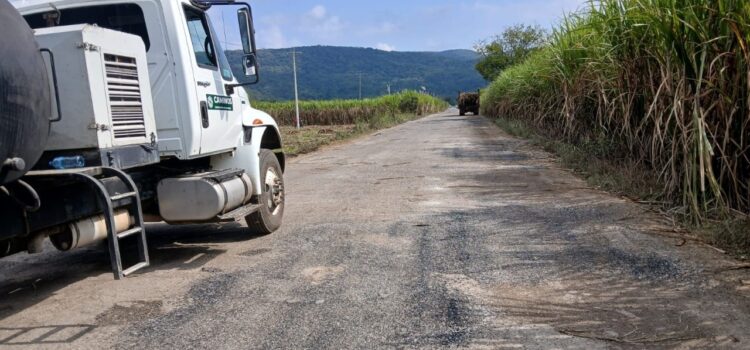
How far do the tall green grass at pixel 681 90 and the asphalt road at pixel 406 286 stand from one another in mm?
624

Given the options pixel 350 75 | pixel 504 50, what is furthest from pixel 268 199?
pixel 350 75

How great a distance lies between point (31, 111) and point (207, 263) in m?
2.25

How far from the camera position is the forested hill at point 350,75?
126m

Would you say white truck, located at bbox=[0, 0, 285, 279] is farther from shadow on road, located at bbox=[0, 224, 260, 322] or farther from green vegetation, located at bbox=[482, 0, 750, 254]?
green vegetation, located at bbox=[482, 0, 750, 254]

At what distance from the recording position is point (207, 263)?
5227mm

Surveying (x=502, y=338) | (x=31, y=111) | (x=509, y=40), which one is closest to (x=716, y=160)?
(x=502, y=338)

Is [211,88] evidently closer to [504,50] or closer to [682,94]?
[682,94]

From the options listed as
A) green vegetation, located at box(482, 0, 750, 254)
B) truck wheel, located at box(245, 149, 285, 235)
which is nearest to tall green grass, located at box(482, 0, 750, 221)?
green vegetation, located at box(482, 0, 750, 254)

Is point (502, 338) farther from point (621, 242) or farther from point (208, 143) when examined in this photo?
point (208, 143)

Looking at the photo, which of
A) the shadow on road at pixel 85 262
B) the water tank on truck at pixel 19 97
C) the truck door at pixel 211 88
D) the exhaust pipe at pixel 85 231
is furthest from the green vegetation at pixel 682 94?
the water tank on truck at pixel 19 97

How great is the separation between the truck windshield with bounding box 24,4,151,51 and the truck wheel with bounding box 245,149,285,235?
1.77 metres

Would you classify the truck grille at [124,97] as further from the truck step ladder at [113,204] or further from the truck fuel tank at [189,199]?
the truck fuel tank at [189,199]

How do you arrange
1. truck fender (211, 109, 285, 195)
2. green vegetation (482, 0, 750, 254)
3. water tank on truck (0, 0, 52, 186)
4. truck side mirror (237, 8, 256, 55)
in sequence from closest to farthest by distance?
water tank on truck (0, 0, 52, 186) < green vegetation (482, 0, 750, 254) < truck side mirror (237, 8, 256, 55) < truck fender (211, 109, 285, 195)

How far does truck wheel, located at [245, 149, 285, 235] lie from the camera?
602 cm
